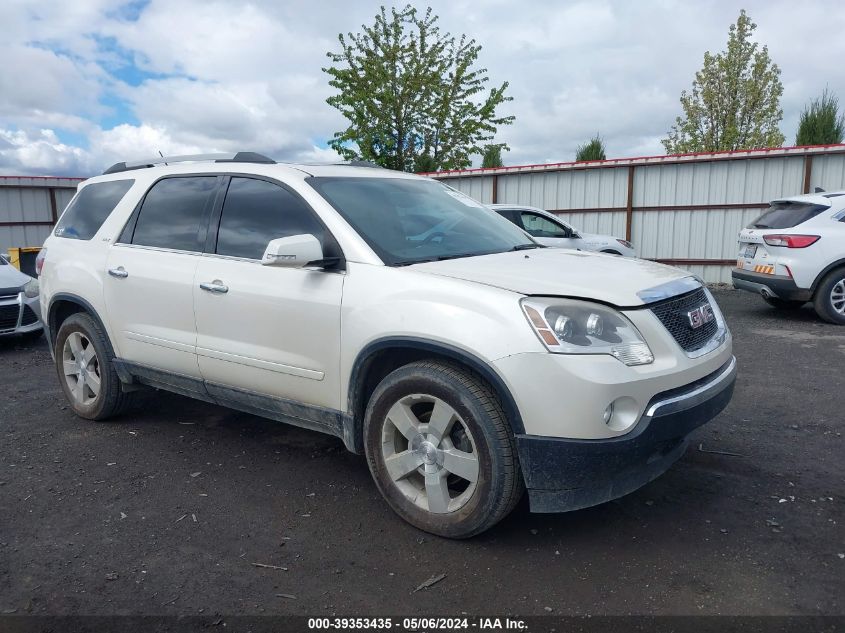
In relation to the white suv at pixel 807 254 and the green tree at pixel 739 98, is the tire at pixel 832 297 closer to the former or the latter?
the white suv at pixel 807 254

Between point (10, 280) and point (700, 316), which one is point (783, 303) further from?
point (10, 280)

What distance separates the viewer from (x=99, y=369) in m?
4.84

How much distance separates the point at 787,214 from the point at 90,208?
833 centimetres

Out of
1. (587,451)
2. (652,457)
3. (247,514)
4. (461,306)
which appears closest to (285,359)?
(247,514)

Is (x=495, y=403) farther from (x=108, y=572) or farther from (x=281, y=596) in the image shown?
(x=108, y=572)

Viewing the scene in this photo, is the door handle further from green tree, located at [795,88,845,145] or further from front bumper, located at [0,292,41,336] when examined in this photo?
green tree, located at [795,88,845,145]

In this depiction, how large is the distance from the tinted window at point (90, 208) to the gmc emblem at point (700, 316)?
379 cm

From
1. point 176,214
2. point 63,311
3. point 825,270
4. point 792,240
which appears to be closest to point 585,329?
point 176,214

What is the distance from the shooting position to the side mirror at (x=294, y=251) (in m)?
3.27

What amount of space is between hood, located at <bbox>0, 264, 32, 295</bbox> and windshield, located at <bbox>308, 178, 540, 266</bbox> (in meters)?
6.16

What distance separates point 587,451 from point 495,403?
43 centimetres

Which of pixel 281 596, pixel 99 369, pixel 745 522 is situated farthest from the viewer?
pixel 99 369

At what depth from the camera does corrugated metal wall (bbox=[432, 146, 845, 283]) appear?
13.4 m

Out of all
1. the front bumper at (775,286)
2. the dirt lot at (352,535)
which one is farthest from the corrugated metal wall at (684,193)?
the dirt lot at (352,535)
